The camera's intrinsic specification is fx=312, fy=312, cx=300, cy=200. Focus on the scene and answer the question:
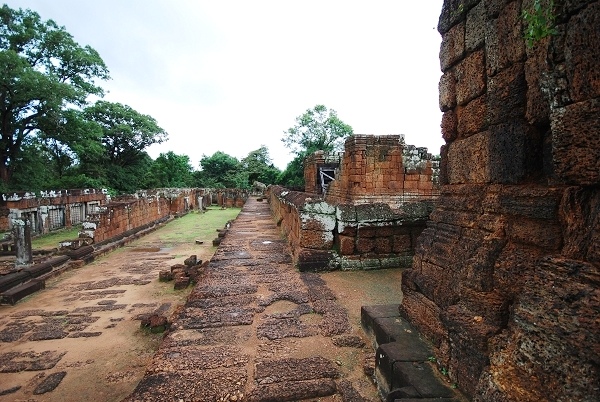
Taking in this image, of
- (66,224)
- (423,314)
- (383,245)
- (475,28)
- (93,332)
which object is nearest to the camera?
(475,28)

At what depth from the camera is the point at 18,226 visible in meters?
8.02

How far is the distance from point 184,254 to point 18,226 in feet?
13.6

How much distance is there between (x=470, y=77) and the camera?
6.68 feet

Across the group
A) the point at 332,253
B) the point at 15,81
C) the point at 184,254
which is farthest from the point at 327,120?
the point at 332,253

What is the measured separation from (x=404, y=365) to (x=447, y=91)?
1873mm

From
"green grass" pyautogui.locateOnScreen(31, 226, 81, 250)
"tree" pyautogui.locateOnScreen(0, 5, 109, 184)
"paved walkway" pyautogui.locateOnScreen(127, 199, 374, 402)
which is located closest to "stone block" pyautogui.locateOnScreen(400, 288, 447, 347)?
"paved walkway" pyautogui.locateOnScreen(127, 199, 374, 402)

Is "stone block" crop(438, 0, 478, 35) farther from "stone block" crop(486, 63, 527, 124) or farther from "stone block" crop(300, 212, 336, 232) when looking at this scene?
"stone block" crop(300, 212, 336, 232)

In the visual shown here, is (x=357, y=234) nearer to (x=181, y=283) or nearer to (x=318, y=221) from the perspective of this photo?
(x=318, y=221)

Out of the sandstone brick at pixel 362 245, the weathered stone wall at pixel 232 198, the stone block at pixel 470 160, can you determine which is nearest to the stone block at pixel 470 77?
the stone block at pixel 470 160

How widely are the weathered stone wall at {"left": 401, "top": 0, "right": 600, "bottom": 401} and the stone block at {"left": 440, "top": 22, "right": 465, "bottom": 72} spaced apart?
12mm

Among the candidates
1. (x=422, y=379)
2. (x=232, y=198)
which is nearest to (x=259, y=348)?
(x=422, y=379)

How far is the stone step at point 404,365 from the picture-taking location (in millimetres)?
1553

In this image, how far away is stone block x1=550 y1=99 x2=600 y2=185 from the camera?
1137 mm

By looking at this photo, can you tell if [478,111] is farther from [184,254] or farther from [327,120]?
[327,120]
